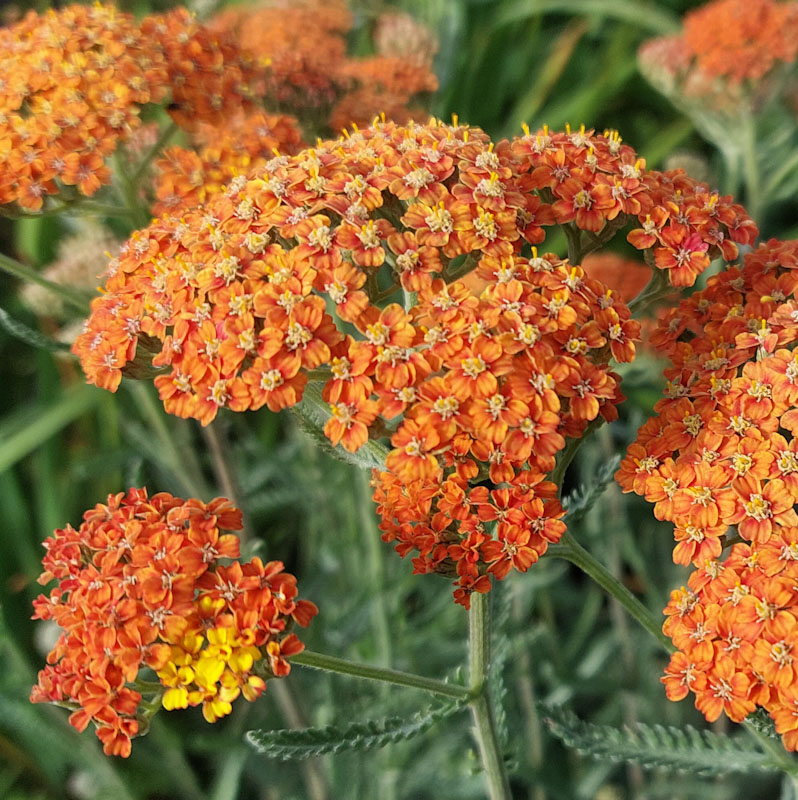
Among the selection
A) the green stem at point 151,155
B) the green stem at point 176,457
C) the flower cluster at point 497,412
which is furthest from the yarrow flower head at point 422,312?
the green stem at point 176,457

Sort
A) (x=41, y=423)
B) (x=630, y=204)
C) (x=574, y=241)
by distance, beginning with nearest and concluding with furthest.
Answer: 1. (x=630, y=204)
2. (x=574, y=241)
3. (x=41, y=423)

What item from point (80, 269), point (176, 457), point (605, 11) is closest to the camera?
point (80, 269)

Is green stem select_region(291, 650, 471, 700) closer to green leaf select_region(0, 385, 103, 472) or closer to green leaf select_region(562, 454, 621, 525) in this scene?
green leaf select_region(562, 454, 621, 525)

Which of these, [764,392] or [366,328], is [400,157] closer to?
[366,328]

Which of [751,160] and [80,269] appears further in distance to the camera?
[751,160]

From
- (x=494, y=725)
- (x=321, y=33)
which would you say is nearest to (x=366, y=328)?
(x=494, y=725)

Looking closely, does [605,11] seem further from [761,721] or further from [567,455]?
[761,721]

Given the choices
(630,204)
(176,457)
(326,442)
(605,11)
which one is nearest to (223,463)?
(176,457)
